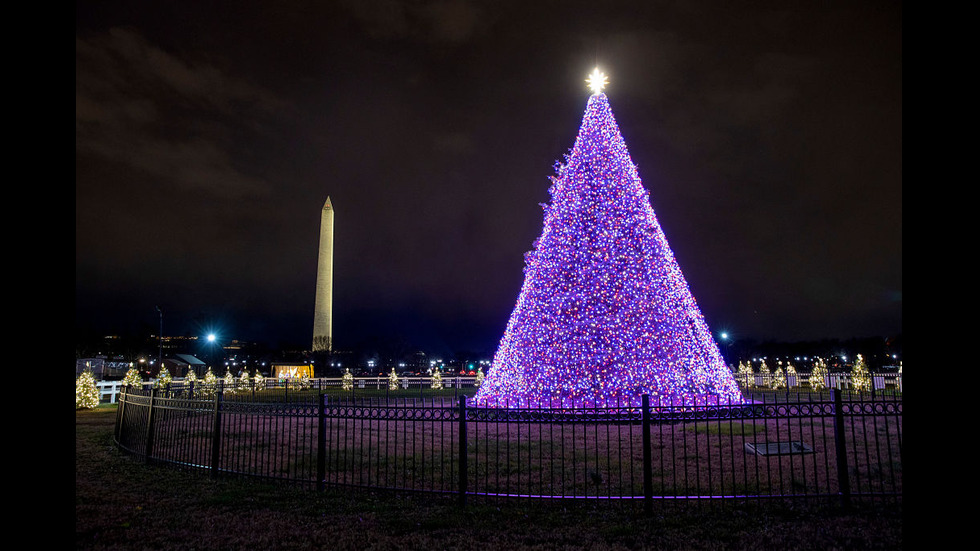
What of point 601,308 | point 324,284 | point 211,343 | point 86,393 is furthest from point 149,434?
point 211,343

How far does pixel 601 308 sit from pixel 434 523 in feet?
32.7

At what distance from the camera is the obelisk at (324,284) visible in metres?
53.2

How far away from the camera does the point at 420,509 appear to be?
7801 millimetres

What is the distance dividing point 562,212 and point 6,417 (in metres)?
16.0

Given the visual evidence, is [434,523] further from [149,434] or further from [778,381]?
[778,381]

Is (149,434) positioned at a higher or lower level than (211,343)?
lower

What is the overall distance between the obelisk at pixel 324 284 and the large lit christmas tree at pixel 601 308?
39143mm

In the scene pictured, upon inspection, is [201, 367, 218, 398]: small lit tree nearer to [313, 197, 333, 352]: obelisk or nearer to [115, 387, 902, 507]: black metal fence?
[115, 387, 902, 507]: black metal fence

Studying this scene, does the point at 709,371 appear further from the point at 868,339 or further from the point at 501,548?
the point at 868,339

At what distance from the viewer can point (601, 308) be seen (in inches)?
630

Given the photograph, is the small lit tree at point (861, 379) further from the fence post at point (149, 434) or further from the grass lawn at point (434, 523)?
the fence post at point (149, 434)

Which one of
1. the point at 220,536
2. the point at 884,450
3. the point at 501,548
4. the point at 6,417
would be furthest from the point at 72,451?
the point at 884,450

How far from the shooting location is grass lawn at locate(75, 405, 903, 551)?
6359 millimetres

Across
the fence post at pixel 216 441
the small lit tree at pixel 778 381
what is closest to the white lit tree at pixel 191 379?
the fence post at pixel 216 441
